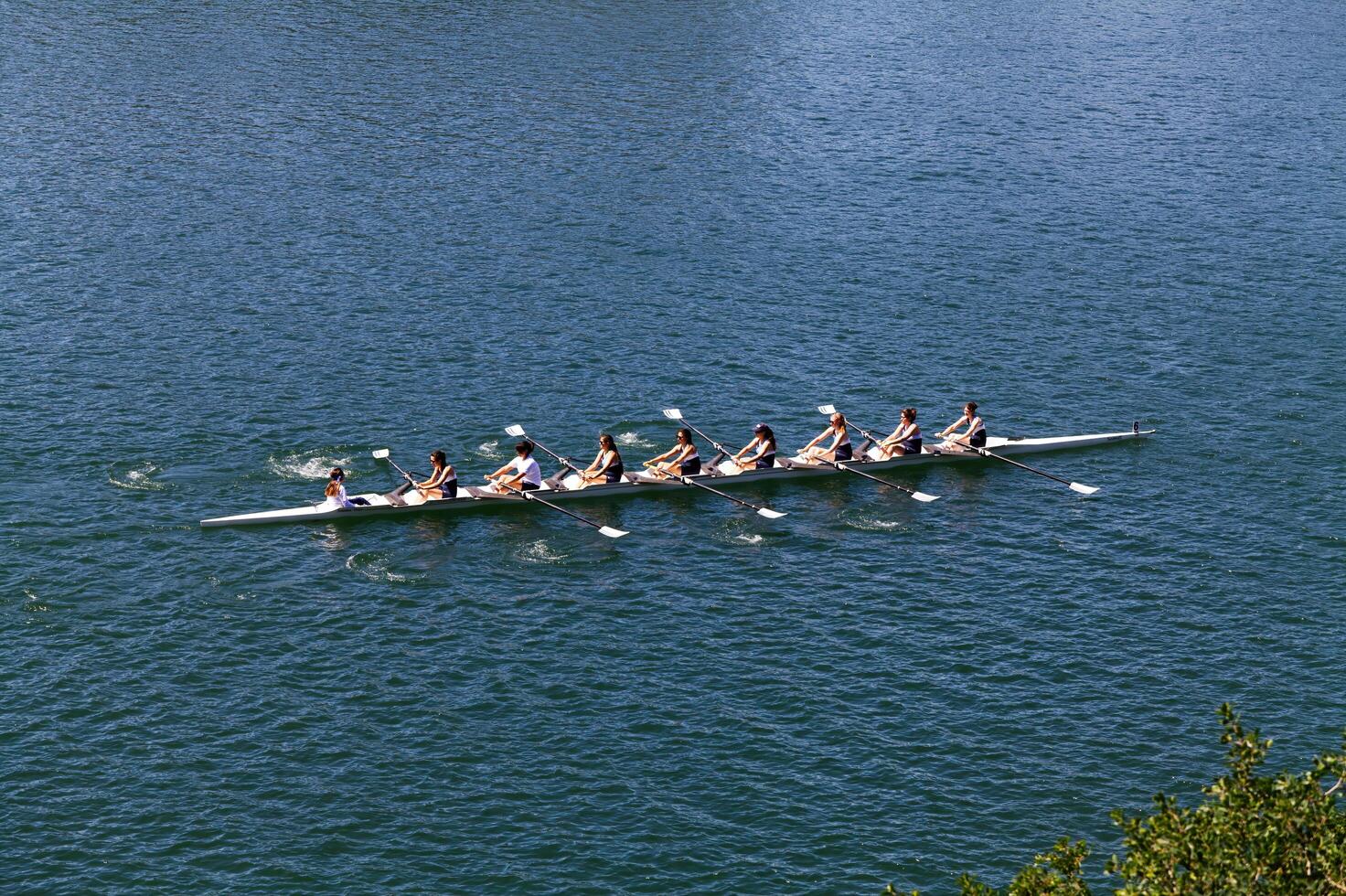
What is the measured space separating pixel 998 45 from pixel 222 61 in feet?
176

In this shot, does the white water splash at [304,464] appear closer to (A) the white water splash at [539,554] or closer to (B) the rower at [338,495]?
(B) the rower at [338,495]

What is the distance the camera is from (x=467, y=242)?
81.9 meters

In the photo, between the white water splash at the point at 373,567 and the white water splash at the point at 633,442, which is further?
the white water splash at the point at 633,442

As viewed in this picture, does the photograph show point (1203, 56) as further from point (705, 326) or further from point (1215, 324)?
point (705, 326)

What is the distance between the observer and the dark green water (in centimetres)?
4141

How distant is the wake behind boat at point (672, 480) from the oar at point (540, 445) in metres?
0.07

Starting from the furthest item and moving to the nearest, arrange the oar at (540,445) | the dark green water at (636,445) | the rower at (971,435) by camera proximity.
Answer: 1. the rower at (971,435)
2. the oar at (540,445)
3. the dark green water at (636,445)

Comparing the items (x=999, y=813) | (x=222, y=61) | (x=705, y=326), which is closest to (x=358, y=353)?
(x=705, y=326)

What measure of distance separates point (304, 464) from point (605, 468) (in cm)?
1057

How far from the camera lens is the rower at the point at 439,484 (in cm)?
5509

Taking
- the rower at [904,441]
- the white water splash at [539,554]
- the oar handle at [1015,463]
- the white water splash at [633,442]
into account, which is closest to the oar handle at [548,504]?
the white water splash at [539,554]

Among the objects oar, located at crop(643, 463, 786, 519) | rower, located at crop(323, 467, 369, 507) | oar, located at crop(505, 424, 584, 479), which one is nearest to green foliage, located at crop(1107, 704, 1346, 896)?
oar, located at crop(643, 463, 786, 519)

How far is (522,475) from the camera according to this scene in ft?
182

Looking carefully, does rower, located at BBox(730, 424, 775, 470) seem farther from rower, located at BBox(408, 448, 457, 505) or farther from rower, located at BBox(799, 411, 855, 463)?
rower, located at BBox(408, 448, 457, 505)
